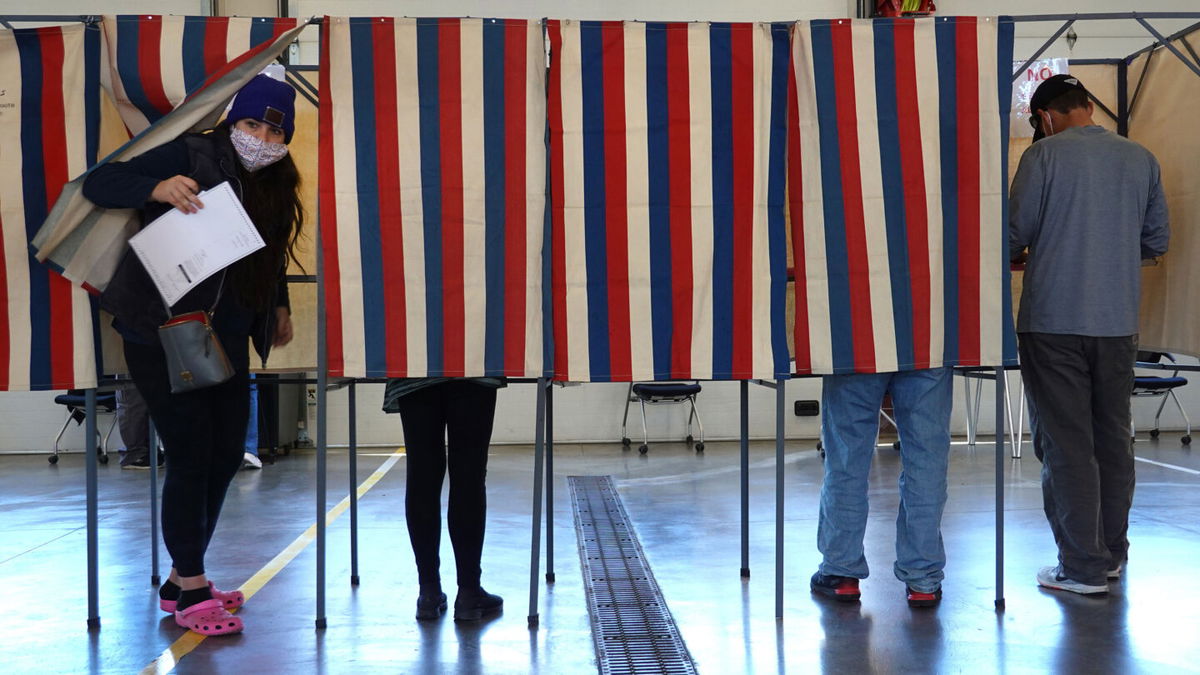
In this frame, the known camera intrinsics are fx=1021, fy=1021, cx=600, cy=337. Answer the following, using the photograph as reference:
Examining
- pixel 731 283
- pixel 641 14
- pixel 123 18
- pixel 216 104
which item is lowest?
pixel 731 283

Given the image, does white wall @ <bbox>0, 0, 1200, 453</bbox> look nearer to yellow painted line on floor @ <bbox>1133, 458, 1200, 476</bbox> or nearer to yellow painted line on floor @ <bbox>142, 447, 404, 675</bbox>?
yellow painted line on floor @ <bbox>1133, 458, 1200, 476</bbox>

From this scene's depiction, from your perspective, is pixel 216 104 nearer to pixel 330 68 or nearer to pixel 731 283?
pixel 330 68

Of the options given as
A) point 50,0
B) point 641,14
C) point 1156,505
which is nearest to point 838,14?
point 641,14

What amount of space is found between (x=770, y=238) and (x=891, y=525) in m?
2.20

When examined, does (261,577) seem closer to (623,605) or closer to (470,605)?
(470,605)

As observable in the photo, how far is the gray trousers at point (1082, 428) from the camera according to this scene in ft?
10.7

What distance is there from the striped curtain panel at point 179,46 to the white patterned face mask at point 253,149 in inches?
10.2

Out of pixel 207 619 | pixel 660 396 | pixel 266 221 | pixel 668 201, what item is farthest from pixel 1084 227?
pixel 660 396

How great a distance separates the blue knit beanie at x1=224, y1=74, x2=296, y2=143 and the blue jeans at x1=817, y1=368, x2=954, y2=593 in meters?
1.87

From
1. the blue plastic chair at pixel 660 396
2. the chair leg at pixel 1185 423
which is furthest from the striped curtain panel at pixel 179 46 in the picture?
the chair leg at pixel 1185 423

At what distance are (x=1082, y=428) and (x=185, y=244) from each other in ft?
9.16

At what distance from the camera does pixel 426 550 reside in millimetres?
3072

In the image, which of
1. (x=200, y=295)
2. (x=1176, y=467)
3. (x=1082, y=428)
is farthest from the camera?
(x=1176, y=467)

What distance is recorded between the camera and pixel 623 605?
3.31 metres
